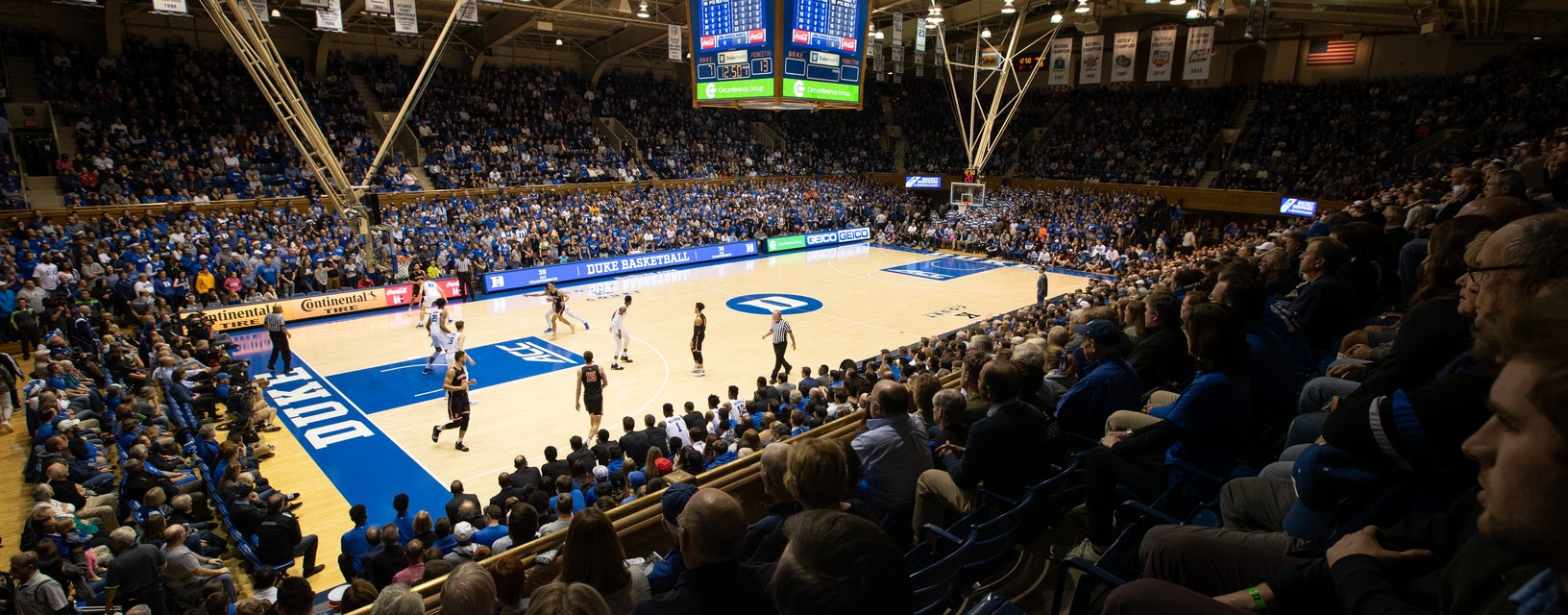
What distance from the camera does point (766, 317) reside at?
21.2m

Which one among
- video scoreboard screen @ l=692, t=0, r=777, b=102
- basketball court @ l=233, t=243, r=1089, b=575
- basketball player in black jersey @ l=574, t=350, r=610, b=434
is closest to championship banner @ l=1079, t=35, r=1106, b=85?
basketball court @ l=233, t=243, r=1089, b=575

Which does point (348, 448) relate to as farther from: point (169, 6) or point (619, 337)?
point (169, 6)

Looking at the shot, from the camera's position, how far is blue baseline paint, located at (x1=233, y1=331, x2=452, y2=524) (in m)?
10.6

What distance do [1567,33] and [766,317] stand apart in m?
27.0

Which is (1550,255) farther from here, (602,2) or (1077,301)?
(602,2)

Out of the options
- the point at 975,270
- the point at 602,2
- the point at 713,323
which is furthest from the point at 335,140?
the point at 975,270

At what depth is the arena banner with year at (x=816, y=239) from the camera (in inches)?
1385

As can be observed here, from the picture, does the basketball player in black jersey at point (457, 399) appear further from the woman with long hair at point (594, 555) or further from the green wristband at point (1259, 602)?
the green wristband at point (1259, 602)

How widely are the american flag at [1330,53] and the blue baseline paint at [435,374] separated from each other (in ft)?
113

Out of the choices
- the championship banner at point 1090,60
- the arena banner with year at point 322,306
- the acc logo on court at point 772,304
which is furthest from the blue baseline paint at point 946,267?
the arena banner with year at point 322,306

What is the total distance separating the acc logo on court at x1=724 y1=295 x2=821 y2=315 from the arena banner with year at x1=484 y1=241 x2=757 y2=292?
6.80 metres

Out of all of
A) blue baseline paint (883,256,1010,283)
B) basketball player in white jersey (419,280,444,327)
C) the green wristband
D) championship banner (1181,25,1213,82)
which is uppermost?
championship banner (1181,25,1213,82)

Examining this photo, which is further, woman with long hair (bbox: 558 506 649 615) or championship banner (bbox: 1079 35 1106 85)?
championship banner (bbox: 1079 35 1106 85)

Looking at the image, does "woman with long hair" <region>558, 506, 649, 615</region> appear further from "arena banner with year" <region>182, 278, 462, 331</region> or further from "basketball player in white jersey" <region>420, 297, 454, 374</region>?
"arena banner with year" <region>182, 278, 462, 331</region>
